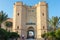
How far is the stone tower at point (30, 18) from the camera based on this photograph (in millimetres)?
Result: 53241

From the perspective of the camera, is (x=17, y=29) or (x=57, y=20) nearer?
(x=57, y=20)

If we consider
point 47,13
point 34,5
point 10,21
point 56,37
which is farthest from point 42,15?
point 56,37

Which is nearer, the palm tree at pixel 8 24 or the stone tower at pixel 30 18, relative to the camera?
the stone tower at pixel 30 18

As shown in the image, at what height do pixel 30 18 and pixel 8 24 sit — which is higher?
pixel 30 18

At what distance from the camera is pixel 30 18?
56281 millimetres

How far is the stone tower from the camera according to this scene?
175ft

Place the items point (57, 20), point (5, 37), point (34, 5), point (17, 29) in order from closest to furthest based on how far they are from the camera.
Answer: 1. point (5, 37)
2. point (57, 20)
3. point (17, 29)
4. point (34, 5)

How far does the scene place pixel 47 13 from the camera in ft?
180

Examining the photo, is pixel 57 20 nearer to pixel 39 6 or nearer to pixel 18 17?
pixel 39 6

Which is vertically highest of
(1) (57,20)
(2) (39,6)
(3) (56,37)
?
(2) (39,6)

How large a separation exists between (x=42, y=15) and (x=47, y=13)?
220 cm

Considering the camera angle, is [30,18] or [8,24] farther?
A: [30,18]

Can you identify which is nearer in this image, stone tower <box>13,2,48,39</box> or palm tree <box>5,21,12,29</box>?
stone tower <box>13,2,48,39</box>

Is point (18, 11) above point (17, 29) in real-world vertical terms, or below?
above
